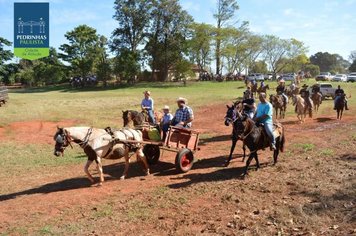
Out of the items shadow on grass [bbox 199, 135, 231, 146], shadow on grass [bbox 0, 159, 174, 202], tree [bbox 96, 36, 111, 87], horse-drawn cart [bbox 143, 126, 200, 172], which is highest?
tree [bbox 96, 36, 111, 87]

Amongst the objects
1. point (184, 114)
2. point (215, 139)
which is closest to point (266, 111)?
point (184, 114)

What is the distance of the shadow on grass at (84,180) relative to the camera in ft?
34.9

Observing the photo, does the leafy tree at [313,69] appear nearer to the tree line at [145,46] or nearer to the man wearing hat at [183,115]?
the tree line at [145,46]

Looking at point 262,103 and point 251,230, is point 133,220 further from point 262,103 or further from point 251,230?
point 262,103

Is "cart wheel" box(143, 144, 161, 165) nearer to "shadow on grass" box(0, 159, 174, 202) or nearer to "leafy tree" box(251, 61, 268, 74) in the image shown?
"shadow on grass" box(0, 159, 174, 202)

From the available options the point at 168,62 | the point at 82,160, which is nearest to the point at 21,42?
the point at 82,160

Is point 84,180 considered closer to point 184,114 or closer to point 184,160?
point 184,160

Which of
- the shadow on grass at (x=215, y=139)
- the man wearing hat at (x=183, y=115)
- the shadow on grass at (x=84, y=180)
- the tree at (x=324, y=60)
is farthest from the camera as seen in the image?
the tree at (x=324, y=60)

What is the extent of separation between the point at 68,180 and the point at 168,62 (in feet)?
174

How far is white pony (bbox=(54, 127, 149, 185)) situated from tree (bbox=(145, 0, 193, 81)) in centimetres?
5220

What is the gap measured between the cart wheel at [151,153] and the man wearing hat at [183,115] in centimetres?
135

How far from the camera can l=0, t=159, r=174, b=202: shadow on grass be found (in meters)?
10.6

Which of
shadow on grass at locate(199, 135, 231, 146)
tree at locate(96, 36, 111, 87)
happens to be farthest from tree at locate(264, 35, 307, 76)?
shadow on grass at locate(199, 135, 231, 146)

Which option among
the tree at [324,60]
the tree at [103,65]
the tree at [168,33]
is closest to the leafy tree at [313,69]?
the tree at [324,60]
